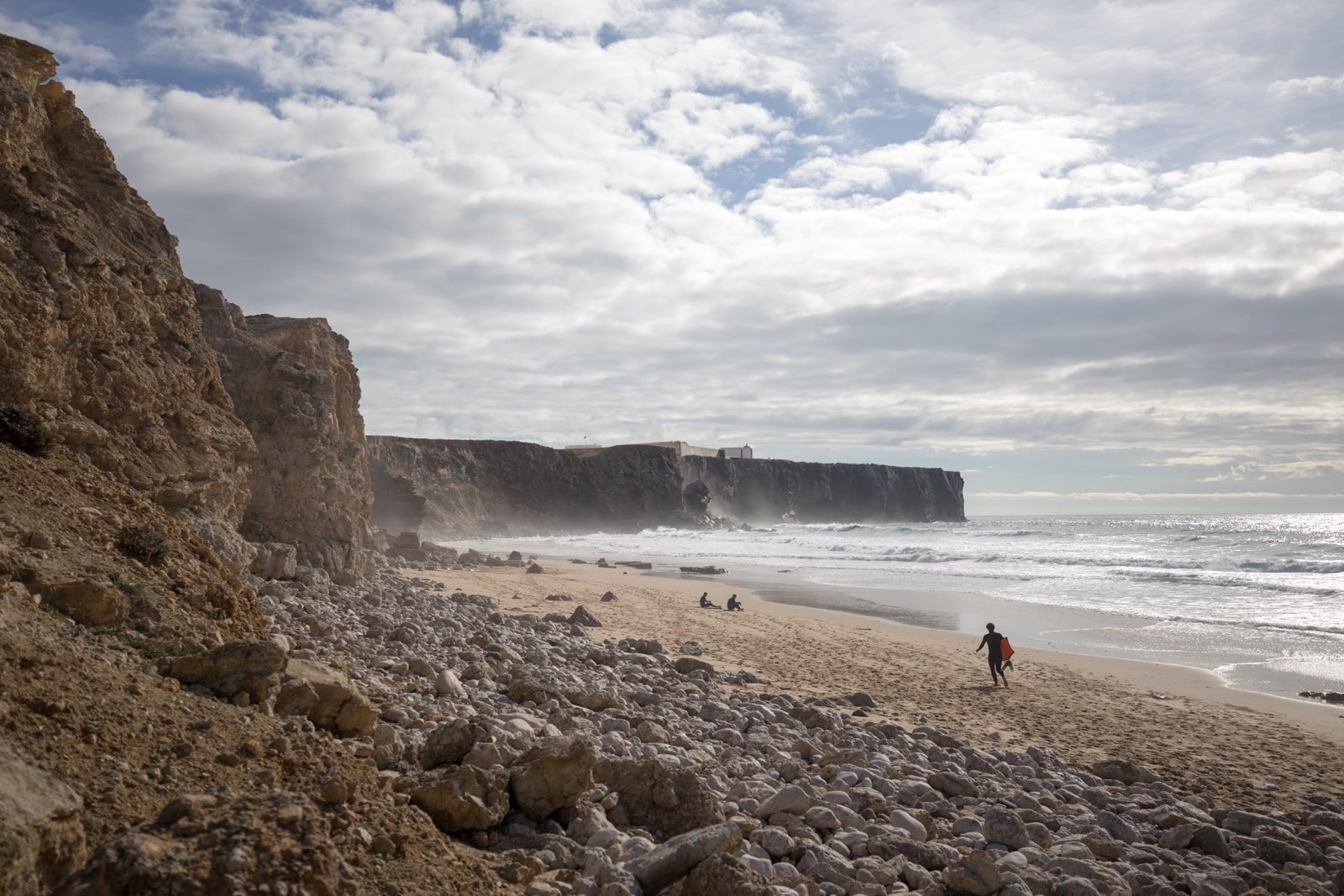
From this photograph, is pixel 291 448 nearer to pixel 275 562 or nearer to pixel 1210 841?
pixel 275 562

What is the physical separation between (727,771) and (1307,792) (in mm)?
5148

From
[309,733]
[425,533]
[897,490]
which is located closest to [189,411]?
[309,733]

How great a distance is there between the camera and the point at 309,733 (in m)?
4.05

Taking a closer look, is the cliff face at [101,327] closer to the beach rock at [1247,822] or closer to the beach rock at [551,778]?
the beach rock at [551,778]

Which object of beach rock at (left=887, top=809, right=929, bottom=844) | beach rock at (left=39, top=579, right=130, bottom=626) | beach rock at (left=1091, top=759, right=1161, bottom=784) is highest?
beach rock at (left=39, top=579, right=130, bottom=626)

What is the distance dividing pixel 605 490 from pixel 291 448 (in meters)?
67.7

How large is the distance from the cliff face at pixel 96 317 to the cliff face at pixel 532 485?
157 ft

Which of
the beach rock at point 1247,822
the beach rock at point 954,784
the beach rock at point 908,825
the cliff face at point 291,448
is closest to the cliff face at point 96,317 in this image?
the cliff face at point 291,448

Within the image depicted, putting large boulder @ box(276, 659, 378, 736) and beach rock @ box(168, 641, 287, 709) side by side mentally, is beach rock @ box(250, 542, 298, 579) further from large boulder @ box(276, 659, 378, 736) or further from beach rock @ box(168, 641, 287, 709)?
beach rock @ box(168, 641, 287, 709)

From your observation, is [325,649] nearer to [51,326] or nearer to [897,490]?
[51,326]

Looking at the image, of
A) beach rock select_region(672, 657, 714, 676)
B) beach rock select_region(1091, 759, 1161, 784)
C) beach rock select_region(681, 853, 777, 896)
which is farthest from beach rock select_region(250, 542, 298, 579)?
beach rock select_region(1091, 759, 1161, 784)

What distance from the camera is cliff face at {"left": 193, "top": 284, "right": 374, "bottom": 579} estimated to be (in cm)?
1337

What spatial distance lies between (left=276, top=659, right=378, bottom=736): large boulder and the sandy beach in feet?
18.6

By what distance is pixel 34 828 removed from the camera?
2.48 meters
